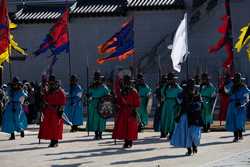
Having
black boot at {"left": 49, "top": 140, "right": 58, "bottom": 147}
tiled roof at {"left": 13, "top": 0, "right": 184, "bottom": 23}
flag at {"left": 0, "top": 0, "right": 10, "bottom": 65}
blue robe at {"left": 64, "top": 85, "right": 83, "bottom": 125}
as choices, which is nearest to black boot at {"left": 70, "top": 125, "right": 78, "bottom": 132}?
blue robe at {"left": 64, "top": 85, "right": 83, "bottom": 125}

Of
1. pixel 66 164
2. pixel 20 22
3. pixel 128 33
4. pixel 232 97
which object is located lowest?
pixel 66 164

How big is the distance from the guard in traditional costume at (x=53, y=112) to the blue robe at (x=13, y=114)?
213 cm

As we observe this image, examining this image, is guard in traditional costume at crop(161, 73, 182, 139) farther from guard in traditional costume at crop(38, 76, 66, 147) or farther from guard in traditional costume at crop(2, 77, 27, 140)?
guard in traditional costume at crop(2, 77, 27, 140)

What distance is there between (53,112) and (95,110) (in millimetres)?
2240

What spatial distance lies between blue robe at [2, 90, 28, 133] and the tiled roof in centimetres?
1336

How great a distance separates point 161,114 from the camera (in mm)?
19141

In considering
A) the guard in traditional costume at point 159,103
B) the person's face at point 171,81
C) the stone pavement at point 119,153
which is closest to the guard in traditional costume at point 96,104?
the stone pavement at point 119,153

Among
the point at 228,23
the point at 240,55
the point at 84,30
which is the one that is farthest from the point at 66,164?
the point at 84,30

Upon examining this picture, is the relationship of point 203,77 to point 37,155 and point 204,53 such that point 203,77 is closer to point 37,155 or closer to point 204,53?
point 37,155

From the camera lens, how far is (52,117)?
1711cm

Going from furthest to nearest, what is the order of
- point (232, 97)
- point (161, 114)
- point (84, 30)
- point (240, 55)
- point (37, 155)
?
point (84, 30), point (240, 55), point (161, 114), point (232, 97), point (37, 155)

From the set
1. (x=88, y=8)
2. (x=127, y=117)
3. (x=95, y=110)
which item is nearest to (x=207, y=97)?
(x=95, y=110)

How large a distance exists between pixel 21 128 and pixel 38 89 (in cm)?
733

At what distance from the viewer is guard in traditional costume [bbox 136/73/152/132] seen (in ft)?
70.2
